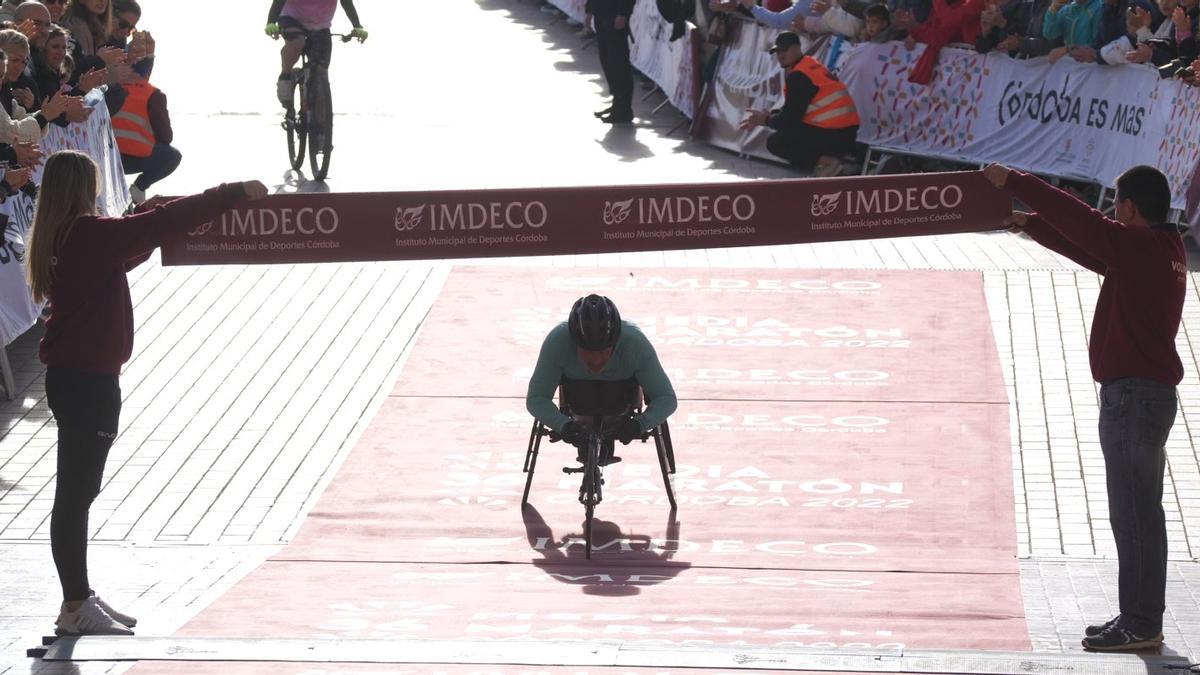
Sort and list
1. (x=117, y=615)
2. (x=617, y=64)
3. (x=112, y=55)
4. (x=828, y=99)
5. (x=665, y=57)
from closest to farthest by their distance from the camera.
→ (x=117, y=615), (x=112, y=55), (x=828, y=99), (x=617, y=64), (x=665, y=57)

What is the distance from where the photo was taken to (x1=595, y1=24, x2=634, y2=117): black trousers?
22.3m

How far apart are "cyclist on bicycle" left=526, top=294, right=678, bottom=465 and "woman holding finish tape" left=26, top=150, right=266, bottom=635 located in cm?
243

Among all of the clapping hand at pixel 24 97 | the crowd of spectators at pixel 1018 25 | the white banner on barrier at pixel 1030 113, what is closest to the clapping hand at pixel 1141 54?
the crowd of spectators at pixel 1018 25

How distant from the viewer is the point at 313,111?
18578mm

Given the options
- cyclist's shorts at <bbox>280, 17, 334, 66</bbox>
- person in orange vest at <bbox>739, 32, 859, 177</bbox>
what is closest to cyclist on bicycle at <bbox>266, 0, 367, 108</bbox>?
cyclist's shorts at <bbox>280, 17, 334, 66</bbox>

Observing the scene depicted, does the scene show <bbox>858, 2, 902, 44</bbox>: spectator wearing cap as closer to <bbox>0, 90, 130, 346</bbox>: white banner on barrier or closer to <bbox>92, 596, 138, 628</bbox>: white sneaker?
<bbox>0, 90, 130, 346</bbox>: white banner on barrier

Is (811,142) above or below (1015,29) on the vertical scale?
below

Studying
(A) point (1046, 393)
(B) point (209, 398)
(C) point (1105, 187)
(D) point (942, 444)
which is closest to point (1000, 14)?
(C) point (1105, 187)

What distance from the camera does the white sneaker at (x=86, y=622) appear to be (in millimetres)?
8094

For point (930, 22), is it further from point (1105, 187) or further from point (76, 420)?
point (76, 420)

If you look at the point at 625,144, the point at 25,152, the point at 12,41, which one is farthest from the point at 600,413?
the point at 625,144

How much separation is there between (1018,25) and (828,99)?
195 cm

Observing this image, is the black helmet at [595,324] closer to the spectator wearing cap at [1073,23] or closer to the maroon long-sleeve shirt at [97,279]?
the maroon long-sleeve shirt at [97,279]

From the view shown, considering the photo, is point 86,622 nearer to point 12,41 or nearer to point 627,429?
point 627,429
